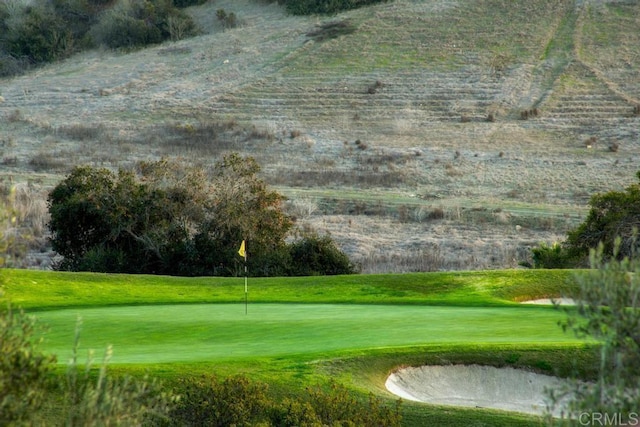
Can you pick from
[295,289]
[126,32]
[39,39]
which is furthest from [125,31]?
[295,289]

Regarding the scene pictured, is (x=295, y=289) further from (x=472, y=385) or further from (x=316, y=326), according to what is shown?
(x=472, y=385)

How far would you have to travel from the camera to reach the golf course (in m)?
12.0

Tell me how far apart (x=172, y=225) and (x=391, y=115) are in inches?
1193

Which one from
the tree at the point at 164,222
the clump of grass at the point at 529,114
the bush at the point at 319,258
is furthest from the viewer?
the clump of grass at the point at 529,114

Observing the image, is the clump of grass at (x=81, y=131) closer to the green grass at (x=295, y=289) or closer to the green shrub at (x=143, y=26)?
the green shrub at (x=143, y=26)

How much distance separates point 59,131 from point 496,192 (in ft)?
81.0

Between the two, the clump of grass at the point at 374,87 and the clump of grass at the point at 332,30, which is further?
the clump of grass at the point at 332,30

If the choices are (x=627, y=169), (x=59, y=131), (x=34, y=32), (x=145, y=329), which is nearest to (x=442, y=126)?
(x=627, y=169)

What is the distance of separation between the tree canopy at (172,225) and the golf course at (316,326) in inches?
224

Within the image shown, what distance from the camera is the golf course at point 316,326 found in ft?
39.4

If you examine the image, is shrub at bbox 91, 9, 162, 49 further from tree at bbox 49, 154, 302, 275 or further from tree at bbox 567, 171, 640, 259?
tree at bbox 567, 171, 640, 259

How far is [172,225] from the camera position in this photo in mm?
27141

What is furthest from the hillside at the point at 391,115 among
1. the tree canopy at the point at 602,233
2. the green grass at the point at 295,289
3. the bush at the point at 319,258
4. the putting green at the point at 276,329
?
the putting green at the point at 276,329

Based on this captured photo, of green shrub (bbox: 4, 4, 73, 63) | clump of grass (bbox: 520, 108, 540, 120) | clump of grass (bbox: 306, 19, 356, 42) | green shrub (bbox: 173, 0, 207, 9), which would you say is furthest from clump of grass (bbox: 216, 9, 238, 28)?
clump of grass (bbox: 520, 108, 540, 120)
